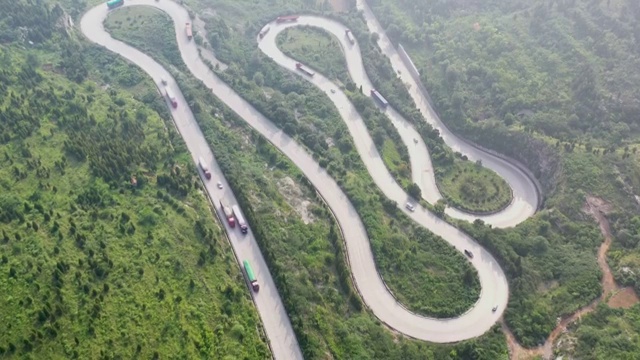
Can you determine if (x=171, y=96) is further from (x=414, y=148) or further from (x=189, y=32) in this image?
(x=414, y=148)

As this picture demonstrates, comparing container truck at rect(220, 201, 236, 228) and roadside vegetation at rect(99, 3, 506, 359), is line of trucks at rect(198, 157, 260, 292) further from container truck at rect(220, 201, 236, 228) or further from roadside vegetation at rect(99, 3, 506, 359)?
roadside vegetation at rect(99, 3, 506, 359)

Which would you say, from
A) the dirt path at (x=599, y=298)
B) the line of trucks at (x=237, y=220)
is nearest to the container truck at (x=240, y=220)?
the line of trucks at (x=237, y=220)

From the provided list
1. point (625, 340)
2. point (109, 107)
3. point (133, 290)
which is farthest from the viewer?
point (109, 107)

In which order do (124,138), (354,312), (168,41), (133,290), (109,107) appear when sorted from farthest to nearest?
1. (168,41)
2. (109,107)
3. (124,138)
4. (354,312)
5. (133,290)

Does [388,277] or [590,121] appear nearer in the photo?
[388,277]

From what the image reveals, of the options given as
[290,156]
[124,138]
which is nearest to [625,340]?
[290,156]

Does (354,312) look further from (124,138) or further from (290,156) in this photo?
(124,138)

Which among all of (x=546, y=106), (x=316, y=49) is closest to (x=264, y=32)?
(x=316, y=49)

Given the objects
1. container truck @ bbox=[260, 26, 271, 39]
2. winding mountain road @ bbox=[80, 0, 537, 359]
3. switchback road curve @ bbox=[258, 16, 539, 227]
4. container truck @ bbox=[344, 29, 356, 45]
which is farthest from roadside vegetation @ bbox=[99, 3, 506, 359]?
container truck @ bbox=[344, 29, 356, 45]
